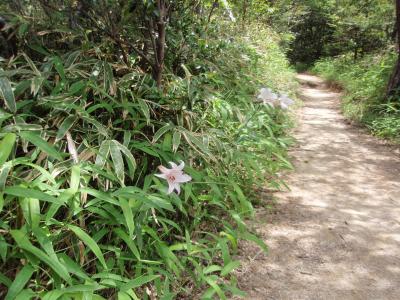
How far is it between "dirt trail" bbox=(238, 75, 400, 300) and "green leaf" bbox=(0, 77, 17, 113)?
4.80 ft

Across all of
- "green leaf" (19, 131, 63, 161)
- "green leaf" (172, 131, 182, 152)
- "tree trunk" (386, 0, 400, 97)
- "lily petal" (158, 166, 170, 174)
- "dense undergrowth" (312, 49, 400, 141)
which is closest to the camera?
"green leaf" (19, 131, 63, 161)

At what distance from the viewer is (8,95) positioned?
70.2 inches

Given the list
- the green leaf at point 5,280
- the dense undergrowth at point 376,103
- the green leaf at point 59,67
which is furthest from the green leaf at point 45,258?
the dense undergrowth at point 376,103

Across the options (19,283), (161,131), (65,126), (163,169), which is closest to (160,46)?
(161,131)

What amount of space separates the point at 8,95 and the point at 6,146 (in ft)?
1.43

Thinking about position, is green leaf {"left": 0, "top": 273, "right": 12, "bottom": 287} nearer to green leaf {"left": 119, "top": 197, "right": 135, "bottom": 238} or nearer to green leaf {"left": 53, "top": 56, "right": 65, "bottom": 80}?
green leaf {"left": 119, "top": 197, "right": 135, "bottom": 238}

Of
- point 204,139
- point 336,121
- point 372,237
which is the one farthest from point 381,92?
point 204,139

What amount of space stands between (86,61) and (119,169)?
1.00 metres

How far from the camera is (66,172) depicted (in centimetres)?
174

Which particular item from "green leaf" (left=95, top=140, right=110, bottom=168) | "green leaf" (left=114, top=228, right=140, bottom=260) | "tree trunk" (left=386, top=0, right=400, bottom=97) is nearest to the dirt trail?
"green leaf" (left=114, top=228, right=140, bottom=260)

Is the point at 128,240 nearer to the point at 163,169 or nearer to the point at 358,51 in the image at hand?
the point at 163,169

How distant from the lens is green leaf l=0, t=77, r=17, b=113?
175cm

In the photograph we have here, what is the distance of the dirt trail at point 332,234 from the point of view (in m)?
2.06

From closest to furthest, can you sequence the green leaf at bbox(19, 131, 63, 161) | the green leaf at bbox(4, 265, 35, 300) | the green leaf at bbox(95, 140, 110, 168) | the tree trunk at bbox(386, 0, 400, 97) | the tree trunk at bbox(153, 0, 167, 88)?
the green leaf at bbox(4, 265, 35, 300), the green leaf at bbox(19, 131, 63, 161), the green leaf at bbox(95, 140, 110, 168), the tree trunk at bbox(153, 0, 167, 88), the tree trunk at bbox(386, 0, 400, 97)
